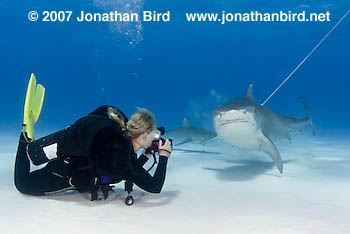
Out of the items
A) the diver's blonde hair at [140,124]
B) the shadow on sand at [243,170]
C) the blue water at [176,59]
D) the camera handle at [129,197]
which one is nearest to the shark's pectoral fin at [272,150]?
the shadow on sand at [243,170]

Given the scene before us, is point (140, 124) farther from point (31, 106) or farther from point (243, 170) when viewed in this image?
point (243, 170)

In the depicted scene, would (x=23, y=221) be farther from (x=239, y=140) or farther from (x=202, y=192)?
(x=239, y=140)

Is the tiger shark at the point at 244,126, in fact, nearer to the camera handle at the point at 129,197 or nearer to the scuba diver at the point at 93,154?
the scuba diver at the point at 93,154

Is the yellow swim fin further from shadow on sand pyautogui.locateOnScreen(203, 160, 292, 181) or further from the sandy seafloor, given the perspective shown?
shadow on sand pyautogui.locateOnScreen(203, 160, 292, 181)

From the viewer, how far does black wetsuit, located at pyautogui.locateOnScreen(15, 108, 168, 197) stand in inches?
115

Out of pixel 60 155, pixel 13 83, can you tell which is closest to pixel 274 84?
pixel 13 83

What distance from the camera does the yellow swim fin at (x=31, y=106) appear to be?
4.04m

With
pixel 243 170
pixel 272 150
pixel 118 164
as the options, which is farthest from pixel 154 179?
pixel 243 170

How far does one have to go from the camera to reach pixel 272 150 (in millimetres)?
5465

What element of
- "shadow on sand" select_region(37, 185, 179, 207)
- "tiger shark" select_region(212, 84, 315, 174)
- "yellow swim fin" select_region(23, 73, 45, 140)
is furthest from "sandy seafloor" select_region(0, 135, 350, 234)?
"yellow swim fin" select_region(23, 73, 45, 140)

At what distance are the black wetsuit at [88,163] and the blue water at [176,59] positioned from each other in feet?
58.8

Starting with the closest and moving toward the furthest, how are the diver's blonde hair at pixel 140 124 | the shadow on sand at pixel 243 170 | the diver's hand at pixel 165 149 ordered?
the diver's blonde hair at pixel 140 124 → the diver's hand at pixel 165 149 → the shadow on sand at pixel 243 170

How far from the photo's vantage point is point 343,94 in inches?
3602

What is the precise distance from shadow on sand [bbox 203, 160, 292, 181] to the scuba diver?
207 centimetres
